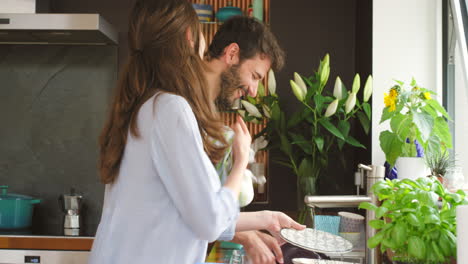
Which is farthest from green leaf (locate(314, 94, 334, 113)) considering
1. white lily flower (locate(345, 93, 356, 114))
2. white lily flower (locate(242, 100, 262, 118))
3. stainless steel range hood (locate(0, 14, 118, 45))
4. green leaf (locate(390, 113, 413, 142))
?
stainless steel range hood (locate(0, 14, 118, 45))

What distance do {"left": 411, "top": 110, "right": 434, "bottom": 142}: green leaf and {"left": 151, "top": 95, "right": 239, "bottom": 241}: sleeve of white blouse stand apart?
4.47 ft

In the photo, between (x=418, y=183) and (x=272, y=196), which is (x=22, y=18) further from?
(x=418, y=183)

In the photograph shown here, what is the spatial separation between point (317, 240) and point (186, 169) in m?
0.49

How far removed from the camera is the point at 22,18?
124 inches

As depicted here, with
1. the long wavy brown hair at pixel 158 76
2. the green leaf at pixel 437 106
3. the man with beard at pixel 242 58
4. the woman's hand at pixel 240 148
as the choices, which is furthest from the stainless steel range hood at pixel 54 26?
the woman's hand at pixel 240 148

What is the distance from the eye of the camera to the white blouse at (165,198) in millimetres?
1039

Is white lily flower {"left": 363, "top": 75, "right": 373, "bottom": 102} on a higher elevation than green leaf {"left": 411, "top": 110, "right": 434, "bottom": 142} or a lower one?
higher

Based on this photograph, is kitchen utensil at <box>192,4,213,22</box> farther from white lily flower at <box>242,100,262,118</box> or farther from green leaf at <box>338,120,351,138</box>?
green leaf at <box>338,120,351,138</box>

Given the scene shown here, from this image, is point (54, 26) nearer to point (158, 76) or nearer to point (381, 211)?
point (158, 76)

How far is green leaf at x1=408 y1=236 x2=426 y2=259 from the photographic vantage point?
1.14 meters

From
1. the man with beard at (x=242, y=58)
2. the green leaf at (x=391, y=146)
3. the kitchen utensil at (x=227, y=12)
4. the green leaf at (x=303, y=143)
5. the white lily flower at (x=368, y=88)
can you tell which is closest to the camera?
the man with beard at (x=242, y=58)

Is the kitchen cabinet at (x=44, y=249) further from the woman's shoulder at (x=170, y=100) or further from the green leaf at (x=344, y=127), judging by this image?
the woman's shoulder at (x=170, y=100)

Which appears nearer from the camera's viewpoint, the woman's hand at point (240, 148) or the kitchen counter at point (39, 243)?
the woman's hand at point (240, 148)

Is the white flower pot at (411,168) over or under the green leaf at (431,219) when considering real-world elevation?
over
